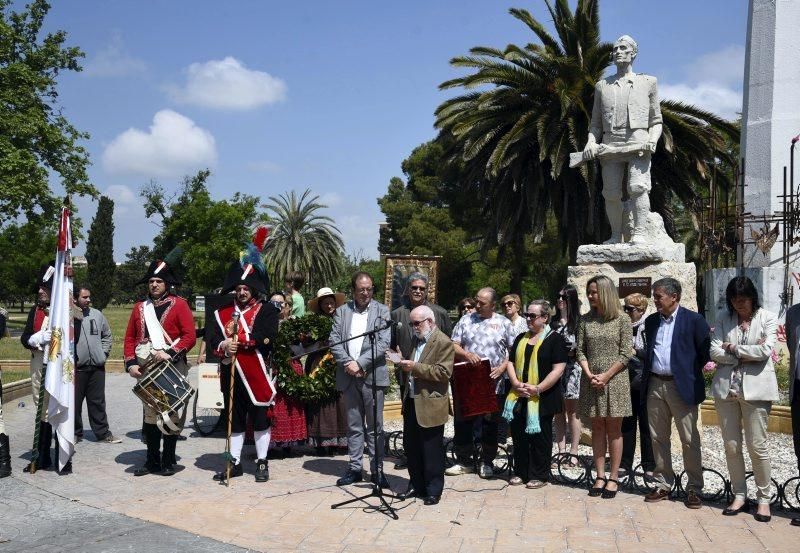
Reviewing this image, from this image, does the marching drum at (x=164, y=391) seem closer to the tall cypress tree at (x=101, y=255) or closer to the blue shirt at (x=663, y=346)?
the blue shirt at (x=663, y=346)

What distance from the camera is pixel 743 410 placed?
5.85 m

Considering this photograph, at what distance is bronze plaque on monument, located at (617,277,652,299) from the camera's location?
8617mm

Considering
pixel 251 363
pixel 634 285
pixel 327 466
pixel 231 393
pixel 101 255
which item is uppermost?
pixel 101 255

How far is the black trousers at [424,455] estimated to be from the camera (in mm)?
6199

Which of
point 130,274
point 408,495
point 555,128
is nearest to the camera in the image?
point 408,495

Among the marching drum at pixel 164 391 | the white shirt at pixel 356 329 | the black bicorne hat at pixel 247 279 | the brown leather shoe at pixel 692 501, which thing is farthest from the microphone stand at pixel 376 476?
the brown leather shoe at pixel 692 501

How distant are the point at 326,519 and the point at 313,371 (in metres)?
2.69

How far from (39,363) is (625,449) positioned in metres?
6.38

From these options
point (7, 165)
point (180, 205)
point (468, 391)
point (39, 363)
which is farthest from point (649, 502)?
point (180, 205)

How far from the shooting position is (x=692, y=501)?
6023 millimetres

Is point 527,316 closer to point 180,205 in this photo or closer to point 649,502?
point 649,502

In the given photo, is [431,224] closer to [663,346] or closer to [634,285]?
[634,285]

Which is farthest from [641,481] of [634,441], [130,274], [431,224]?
[130,274]

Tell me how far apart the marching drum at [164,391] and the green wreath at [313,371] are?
1218 millimetres
